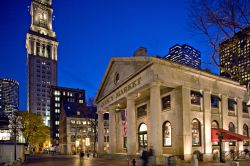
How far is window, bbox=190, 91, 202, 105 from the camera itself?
3566 cm

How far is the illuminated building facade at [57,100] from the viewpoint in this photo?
158 metres

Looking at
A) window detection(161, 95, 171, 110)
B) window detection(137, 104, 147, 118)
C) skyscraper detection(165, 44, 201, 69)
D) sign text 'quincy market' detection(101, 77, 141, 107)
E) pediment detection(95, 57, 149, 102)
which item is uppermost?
skyscraper detection(165, 44, 201, 69)

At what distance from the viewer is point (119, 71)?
140 feet

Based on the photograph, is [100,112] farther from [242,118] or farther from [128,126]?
[242,118]

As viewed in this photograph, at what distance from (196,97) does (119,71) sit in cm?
1210

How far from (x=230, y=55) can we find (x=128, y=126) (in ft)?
68.7

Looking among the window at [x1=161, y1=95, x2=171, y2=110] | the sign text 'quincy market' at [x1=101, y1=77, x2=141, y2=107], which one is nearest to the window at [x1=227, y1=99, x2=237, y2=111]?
the window at [x1=161, y1=95, x2=171, y2=110]

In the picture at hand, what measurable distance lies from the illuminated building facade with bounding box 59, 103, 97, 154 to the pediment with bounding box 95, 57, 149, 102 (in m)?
55.6

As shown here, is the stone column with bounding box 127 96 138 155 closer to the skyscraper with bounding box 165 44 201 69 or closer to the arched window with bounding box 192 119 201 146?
the arched window with bounding box 192 119 201 146

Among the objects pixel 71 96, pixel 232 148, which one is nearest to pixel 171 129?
pixel 232 148

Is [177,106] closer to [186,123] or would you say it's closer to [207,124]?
[186,123]

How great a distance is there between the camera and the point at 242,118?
43.7m

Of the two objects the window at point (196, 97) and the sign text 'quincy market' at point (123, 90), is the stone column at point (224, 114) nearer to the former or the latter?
the window at point (196, 97)

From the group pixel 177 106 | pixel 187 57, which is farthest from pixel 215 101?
pixel 187 57
